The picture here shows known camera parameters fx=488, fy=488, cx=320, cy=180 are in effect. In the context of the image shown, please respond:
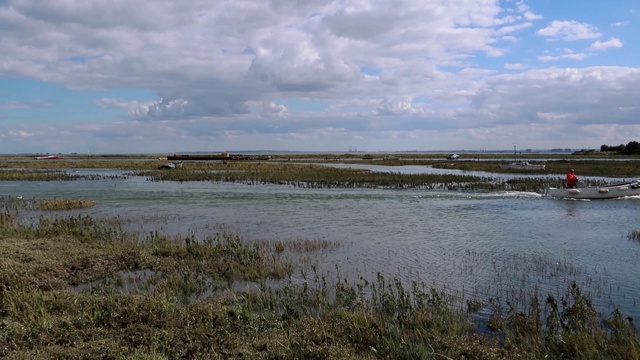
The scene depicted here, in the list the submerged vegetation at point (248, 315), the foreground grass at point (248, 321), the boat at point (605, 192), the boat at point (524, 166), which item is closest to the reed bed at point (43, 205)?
the submerged vegetation at point (248, 315)

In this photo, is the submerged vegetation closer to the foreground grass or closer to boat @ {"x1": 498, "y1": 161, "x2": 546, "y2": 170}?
the foreground grass

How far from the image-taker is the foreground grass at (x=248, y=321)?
8.05 metres

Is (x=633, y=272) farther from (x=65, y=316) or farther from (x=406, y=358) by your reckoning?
(x=65, y=316)

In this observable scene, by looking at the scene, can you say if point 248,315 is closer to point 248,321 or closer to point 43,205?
point 248,321

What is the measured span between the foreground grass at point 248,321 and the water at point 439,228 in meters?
2.41

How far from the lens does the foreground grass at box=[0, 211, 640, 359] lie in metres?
8.05

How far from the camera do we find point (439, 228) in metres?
24.1

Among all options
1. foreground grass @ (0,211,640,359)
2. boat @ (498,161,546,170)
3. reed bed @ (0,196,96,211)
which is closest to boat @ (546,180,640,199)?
foreground grass @ (0,211,640,359)

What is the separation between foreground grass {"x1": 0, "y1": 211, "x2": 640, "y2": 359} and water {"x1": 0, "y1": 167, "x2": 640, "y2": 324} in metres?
2.41

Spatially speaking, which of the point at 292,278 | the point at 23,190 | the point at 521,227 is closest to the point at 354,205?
the point at 521,227

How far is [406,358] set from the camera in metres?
7.96

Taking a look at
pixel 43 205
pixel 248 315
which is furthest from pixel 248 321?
pixel 43 205

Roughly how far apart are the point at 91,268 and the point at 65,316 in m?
5.20

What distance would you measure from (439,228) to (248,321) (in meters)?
16.4
